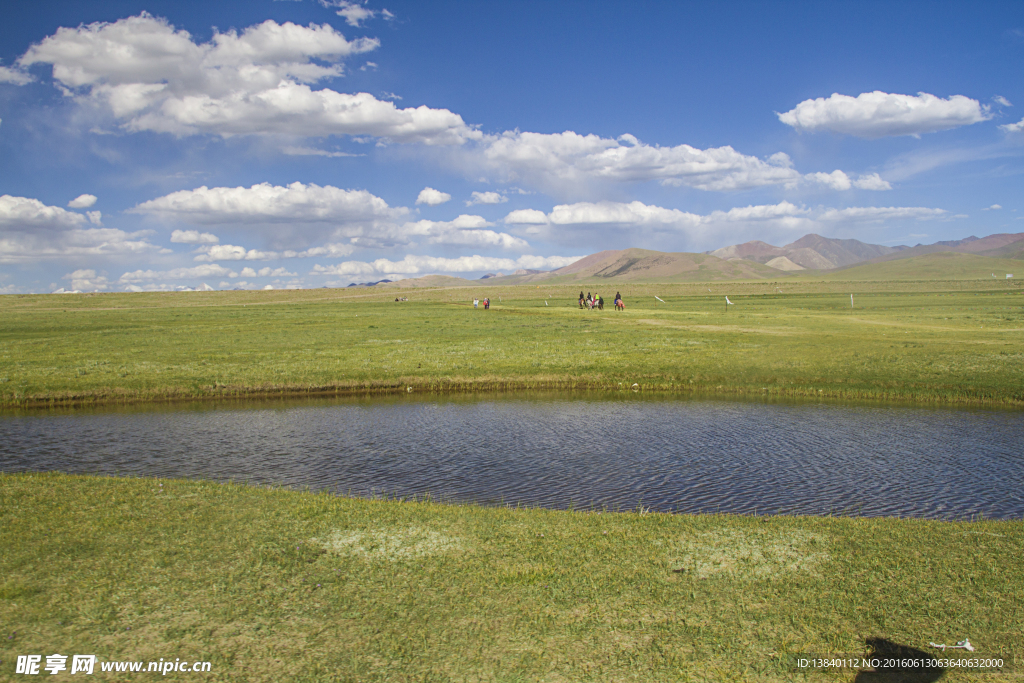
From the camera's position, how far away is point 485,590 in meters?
9.55

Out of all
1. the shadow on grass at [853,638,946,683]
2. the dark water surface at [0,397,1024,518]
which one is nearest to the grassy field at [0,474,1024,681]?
the shadow on grass at [853,638,946,683]

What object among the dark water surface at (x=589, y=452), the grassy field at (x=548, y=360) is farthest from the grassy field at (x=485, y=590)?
the grassy field at (x=548, y=360)

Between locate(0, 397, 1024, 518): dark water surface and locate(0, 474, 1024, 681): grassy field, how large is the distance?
4065 millimetres

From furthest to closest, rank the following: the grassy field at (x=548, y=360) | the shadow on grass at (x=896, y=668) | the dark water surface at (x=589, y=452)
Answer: the grassy field at (x=548, y=360) → the dark water surface at (x=589, y=452) → the shadow on grass at (x=896, y=668)

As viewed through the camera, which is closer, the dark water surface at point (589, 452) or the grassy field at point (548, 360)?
the dark water surface at point (589, 452)

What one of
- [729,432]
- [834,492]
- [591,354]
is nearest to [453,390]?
[591,354]

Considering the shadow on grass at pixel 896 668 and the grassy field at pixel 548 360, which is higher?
the grassy field at pixel 548 360

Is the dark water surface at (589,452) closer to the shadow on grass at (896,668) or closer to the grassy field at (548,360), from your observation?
the grassy field at (548,360)

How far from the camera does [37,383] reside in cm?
3428

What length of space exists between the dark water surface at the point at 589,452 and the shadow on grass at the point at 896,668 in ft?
25.2

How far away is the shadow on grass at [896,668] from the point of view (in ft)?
24.5

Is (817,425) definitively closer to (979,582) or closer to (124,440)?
(979,582)

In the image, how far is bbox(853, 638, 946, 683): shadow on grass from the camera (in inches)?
293

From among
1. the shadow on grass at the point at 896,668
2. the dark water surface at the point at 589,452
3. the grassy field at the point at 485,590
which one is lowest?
the dark water surface at the point at 589,452
